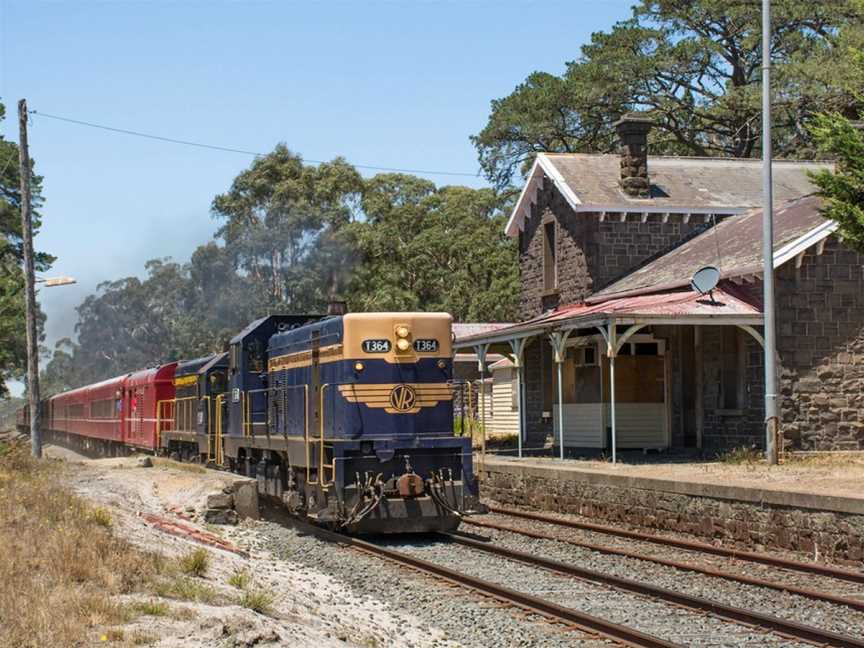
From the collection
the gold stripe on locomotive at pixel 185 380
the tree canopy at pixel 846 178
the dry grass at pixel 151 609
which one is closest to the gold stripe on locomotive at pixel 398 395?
the tree canopy at pixel 846 178

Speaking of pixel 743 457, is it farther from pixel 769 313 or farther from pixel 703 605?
pixel 703 605

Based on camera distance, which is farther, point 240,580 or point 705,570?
point 705,570

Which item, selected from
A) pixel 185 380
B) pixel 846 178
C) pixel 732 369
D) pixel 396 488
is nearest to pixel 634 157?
pixel 732 369

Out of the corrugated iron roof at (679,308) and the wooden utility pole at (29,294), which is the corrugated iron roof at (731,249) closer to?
the corrugated iron roof at (679,308)

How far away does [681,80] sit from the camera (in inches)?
1925

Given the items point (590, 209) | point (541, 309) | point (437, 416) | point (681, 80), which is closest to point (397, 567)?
point (437, 416)

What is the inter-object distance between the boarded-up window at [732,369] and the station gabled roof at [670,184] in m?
5.98

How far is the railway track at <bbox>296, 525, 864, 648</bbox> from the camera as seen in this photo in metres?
9.01

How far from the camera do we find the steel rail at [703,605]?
8953 mm

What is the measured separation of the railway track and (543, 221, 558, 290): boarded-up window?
17165mm

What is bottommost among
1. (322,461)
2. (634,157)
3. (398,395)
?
(322,461)

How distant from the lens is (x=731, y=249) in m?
25.0

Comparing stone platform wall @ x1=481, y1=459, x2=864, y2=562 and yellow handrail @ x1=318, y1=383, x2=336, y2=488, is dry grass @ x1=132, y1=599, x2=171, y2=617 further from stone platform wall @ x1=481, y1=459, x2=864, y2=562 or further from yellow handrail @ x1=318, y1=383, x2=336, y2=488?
stone platform wall @ x1=481, y1=459, x2=864, y2=562

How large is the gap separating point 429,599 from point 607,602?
5.79 ft
